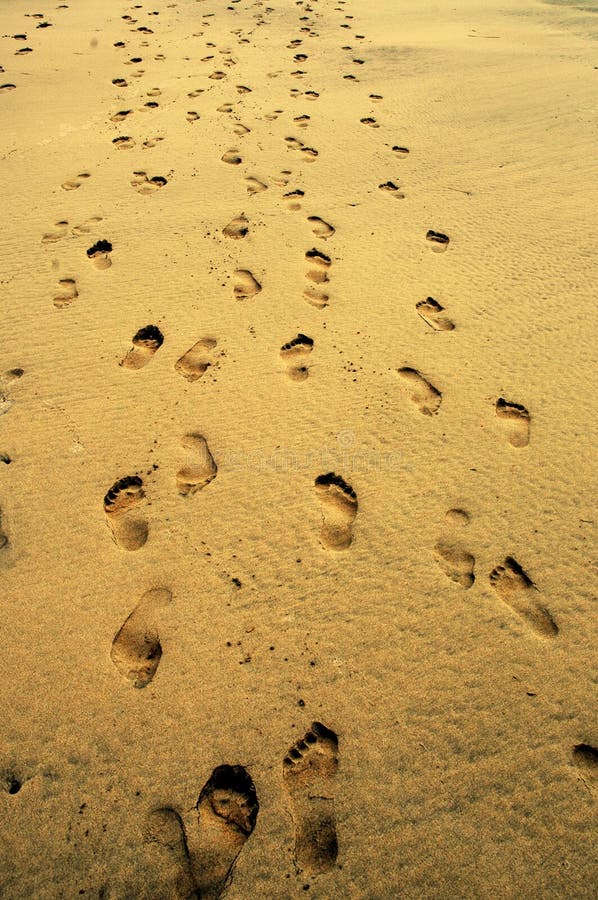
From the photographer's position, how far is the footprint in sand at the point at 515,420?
303 cm

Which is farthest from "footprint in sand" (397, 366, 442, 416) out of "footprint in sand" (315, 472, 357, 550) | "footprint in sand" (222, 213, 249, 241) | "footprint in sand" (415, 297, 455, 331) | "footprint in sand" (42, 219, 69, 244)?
"footprint in sand" (42, 219, 69, 244)

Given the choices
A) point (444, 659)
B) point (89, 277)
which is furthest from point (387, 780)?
point (89, 277)

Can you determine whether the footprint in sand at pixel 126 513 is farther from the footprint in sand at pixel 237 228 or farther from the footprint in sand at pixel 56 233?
the footprint in sand at pixel 56 233

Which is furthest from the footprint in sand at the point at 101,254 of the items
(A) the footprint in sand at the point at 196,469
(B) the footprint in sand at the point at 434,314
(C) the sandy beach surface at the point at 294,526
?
(B) the footprint in sand at the point at 434,314

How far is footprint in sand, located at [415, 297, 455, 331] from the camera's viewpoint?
367cm

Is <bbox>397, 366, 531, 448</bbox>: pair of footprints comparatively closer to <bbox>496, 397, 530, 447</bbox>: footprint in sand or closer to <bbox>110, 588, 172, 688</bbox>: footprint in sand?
<bbox>496, 397, 530, 447</bbox>: footprint in sand

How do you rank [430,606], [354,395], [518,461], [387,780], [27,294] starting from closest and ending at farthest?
1. [387,780]
2. [430,606]
3. [518,461]
4. [354,395]
5. [27,294]

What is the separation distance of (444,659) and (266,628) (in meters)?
0.84

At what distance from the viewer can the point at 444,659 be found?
7.25 feet

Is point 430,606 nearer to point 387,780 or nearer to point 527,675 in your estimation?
point 527,675

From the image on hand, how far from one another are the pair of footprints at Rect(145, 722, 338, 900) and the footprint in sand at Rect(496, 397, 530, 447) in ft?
6.91

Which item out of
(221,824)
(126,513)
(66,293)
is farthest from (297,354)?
(221,824)

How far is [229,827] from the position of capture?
1808 millimetres

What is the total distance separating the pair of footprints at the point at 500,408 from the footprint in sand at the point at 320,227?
6.16 feet
